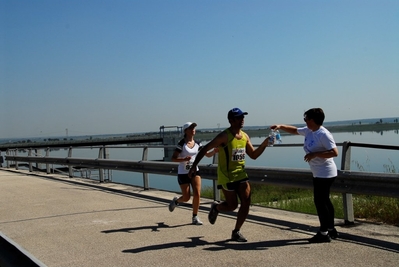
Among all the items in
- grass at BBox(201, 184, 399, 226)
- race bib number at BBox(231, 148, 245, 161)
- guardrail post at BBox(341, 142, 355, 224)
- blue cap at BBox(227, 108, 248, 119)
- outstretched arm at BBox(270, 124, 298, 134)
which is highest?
blue cap at BBox(227, 108, 248, 119)

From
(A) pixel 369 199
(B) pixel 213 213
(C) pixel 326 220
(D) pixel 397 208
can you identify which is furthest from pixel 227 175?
(A) pixel 369 199

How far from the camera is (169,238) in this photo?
7566mm

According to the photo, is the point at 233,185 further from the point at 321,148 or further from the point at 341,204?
the point at 341,204

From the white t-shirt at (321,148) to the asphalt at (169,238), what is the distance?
942 millimetres

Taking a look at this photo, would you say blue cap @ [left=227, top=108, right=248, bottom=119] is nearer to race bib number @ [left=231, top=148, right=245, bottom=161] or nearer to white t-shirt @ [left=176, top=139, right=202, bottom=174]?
race bib number @ [left=231, top=148, right=245, bottom=161]

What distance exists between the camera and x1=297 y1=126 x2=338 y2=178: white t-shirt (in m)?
6.77

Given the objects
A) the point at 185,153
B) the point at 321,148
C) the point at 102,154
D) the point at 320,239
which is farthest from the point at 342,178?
the point at 102,154

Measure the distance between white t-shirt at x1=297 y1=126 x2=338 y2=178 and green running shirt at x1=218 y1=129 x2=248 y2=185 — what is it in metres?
0.92

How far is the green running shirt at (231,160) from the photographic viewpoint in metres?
7.07

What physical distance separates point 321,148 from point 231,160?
1218 millimetres

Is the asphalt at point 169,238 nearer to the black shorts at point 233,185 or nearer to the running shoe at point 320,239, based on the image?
the running shoe at point 320,239

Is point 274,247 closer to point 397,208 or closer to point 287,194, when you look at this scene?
point 397,208

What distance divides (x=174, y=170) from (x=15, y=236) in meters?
4.95

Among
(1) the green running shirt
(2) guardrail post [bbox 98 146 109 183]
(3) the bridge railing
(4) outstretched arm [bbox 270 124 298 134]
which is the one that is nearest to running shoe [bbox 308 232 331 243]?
(3) the bridge railing
